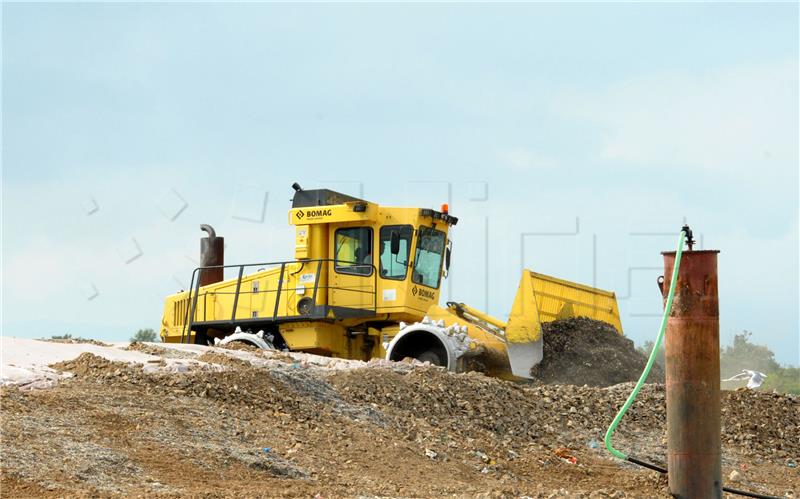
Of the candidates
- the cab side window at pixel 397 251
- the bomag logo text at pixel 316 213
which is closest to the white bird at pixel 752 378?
the cab side window at pixel 397 251

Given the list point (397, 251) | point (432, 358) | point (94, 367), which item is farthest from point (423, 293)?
point (94, 367)

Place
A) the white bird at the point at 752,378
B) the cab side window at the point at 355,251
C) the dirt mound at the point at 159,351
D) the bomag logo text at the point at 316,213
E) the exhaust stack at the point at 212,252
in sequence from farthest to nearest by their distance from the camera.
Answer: the exhaust stack at the point at 212,252, the bomag logo text at the point at 316,213, the cab side window at the point at 355,251, the white bird at the point at 752,378, the dirt mound at the point at 159,351

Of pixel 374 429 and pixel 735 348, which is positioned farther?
pixel 735 348

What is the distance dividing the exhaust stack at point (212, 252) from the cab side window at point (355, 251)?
4421 mm

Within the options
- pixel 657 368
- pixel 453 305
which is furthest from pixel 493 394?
pixel 657 368

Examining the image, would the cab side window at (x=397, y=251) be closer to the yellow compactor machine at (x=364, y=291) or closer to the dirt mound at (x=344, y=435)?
the yellow compactor machine at (x=364, y=291)

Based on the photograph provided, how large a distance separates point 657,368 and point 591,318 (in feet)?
5.62

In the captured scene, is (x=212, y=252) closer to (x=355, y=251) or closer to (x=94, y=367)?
(x=355, y=251)

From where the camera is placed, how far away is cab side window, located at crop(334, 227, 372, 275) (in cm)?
2091

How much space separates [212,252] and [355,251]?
4984 mm

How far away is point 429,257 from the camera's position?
68.3ft

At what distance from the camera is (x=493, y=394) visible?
52.2 feet

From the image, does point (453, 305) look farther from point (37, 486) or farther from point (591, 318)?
point (37, 486)

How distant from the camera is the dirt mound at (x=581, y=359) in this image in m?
18.9
